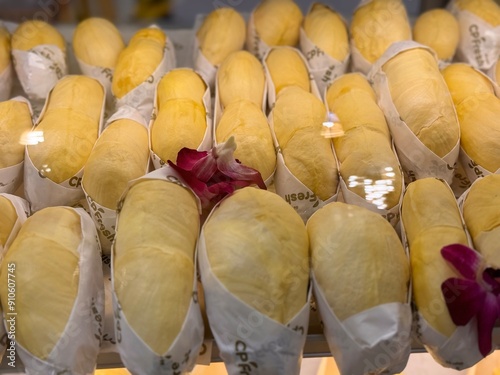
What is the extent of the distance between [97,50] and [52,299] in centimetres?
66

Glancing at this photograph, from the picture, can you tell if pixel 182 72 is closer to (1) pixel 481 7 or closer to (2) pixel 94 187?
(2) pixel 94 187

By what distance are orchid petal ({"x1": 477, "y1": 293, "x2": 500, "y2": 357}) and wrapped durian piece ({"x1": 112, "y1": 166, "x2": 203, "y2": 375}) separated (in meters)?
0.37

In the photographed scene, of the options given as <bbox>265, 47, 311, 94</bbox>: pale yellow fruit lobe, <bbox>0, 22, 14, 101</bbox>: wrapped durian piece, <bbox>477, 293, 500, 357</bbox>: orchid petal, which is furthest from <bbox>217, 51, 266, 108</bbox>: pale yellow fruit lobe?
<bbox>477, 293, 500, 357</bbox>: orchid petal

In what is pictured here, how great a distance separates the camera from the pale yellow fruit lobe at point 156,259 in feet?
2.49

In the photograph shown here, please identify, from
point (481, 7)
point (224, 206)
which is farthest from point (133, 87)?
point (481, 7)

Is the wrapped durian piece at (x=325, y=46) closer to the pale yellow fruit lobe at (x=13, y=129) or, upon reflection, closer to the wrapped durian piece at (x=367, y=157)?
the wrapped durian piece at (x=367, y=157)

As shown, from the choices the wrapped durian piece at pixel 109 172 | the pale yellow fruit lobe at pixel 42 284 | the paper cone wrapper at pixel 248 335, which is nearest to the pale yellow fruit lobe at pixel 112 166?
the wrapped durian piece at pixel 109 172

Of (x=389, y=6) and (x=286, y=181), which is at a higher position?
(x=389, y=6)

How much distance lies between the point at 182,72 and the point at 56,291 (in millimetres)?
543

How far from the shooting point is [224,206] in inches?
33.8

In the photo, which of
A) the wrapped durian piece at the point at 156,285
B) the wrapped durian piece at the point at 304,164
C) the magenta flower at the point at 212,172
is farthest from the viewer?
the wrapped durian piece at the point at 304,164

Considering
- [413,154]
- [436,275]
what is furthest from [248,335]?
[413,154]

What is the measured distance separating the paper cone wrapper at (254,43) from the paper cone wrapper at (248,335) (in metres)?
0.69

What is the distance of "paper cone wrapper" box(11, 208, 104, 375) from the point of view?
787mm
